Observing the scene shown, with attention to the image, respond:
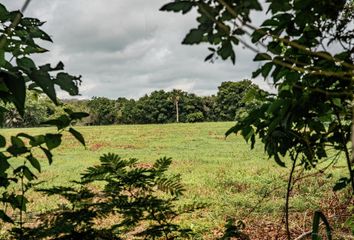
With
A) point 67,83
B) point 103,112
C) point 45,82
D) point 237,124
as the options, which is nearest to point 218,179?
point 237,124

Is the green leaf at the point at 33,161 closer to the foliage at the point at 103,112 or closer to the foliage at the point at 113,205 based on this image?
the foliage at the point at 113,205

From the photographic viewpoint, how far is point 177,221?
372 inches

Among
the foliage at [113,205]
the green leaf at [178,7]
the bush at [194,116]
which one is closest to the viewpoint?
the green leaf at [178,7]

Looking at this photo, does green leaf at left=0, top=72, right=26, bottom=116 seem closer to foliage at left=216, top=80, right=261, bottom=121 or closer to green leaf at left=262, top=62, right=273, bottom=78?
green leaf at left=262, top=62, right=273, bottom=78

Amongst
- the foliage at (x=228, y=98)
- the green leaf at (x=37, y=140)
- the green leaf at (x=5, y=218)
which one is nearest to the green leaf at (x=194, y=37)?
the green leaf at (x=37, y=140)

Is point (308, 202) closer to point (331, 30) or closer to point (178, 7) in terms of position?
point (331, 30)

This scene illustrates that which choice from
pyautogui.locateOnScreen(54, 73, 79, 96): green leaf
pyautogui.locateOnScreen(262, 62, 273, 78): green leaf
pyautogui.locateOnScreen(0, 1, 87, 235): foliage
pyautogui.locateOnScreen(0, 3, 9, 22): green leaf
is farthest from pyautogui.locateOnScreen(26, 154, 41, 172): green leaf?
pyautogui.locateOnScreen(262, 62, 273, 78): green leaf

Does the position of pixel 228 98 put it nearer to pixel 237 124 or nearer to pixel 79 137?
pixel 237 124

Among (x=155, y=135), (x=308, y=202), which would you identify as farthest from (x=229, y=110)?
(x=308, y=202)

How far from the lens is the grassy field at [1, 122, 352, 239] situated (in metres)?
9.10

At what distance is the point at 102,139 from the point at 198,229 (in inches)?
1079

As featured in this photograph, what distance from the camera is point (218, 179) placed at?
1517 cm

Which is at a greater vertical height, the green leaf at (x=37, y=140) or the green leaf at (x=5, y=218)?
the green leaf at (x=37, y=140)

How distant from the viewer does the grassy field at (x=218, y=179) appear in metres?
9.10
